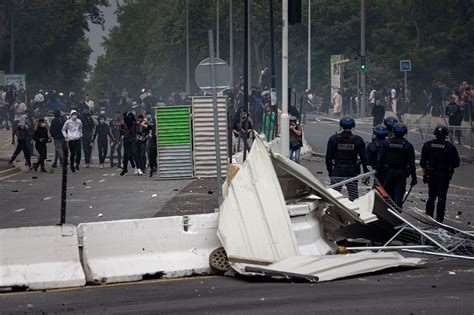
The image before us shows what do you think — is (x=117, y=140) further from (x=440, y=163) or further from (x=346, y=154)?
(x=440, y=163)

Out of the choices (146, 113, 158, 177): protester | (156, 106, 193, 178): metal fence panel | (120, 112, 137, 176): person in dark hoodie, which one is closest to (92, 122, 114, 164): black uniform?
(120, 112, 137, 176): person in dark hoodie

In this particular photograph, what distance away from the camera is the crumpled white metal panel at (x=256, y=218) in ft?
44.3

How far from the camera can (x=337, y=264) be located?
44.0 feet

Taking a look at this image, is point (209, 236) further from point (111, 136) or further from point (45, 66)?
point (45, 66)

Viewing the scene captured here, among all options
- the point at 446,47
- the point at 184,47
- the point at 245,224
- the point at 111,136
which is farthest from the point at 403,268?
the point at 184,47

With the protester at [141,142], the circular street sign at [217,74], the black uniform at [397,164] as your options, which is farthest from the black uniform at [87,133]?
the black uniform at [397,164]

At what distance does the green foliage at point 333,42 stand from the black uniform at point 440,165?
154 feet

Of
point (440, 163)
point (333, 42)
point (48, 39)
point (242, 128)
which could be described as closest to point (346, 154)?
point (440, 163)

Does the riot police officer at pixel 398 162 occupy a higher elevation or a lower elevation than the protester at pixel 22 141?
higher

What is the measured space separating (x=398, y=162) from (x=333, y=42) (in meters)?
74.0

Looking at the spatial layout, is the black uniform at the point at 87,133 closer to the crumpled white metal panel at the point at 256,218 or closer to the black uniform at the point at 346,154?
the black uniform at the point at 346,154

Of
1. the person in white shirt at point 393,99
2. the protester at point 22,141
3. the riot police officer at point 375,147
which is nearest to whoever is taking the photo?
the riot police officer at point 375,147

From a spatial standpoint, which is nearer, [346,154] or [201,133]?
[346,154]

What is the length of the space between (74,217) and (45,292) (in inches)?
362
